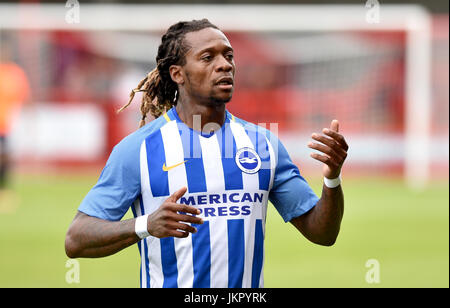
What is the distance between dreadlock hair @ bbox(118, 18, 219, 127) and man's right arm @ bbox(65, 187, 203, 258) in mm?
788

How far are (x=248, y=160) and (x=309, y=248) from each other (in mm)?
6789

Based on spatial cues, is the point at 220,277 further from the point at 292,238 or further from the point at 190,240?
the point at 292,238

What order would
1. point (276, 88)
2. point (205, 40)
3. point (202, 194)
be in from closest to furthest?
point (202, 194), point (205, 40), point (276, 88)

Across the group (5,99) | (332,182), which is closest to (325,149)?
(332,182)

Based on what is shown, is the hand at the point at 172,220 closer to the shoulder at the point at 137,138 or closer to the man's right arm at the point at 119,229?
the man's right arm at the point at 119,229

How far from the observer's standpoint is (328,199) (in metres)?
3.02

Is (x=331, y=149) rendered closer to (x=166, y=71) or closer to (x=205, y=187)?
(x=205, y=187)

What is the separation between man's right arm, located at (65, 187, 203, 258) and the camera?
268cm

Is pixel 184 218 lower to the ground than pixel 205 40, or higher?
lower

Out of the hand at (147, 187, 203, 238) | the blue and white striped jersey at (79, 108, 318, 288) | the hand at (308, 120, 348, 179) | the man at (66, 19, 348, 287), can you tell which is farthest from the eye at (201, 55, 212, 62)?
the hand at (147, 187, 203, 238)

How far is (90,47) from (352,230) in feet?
36.7

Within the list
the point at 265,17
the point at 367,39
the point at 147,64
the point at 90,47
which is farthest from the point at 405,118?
the point at 90,47
